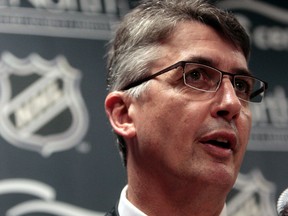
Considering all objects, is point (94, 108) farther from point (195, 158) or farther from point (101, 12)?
point (195, 158)

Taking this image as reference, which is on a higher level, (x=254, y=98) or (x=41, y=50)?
(x=254, y=98)

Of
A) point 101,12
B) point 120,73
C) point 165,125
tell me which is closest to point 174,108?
point 165,125

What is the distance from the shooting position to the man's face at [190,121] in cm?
114

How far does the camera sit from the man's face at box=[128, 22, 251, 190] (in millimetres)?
1137

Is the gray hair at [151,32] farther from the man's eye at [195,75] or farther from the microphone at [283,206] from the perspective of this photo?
the microphone at [283,206]

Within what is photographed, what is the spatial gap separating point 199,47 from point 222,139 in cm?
18

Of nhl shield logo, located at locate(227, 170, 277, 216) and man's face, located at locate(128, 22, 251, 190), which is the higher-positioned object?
man's face, located at locate(128, 22, 251, 190)

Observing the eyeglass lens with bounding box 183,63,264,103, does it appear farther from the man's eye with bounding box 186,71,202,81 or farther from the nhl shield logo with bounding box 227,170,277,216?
the nhl shield logo with bounding box 227,170,277,216

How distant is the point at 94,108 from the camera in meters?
2.24

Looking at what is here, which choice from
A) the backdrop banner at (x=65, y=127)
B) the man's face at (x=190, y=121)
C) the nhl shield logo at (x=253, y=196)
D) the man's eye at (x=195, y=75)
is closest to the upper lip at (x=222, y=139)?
the man's face at (x=190, y=121)

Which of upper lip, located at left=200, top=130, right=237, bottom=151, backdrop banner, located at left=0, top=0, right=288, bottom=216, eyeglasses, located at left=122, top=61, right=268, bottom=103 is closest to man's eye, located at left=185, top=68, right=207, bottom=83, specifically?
eyeglasses, located at left=122, top=61, right=268, bottom=103

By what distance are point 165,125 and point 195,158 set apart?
0.27ft

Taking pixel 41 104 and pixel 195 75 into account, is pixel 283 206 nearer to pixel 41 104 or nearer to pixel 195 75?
pixel 195 75

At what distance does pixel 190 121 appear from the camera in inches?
45.2
